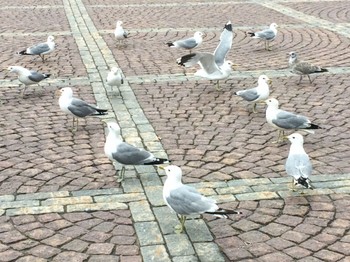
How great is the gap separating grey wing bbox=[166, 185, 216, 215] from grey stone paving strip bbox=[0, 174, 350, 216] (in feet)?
1.16

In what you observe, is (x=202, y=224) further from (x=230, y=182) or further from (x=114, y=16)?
(x=114, y=16)

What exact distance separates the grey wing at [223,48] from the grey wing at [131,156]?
3.62 m

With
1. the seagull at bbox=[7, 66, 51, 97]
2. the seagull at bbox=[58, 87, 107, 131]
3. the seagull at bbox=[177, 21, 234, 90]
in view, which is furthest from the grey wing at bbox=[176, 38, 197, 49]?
the seagull at bbox=[58, 87, 107, 131]

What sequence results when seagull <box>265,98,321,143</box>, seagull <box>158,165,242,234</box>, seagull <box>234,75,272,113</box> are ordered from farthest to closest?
seagull <box>234,75,272,113</box> < seagull <box>265,98,321,143</box> < seagull <box>158,165,242,234</box>

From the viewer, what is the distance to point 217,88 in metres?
9.00

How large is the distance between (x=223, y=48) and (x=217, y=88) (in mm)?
721

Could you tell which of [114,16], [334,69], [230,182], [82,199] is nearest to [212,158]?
[230,182]

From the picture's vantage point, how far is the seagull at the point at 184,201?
450 centimetres

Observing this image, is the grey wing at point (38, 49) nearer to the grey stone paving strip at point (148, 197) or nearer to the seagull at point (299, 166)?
the grey stone paving strip at point (148, 197)

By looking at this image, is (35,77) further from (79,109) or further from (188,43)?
(188,43)

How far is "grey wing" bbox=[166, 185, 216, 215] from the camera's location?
178 inches

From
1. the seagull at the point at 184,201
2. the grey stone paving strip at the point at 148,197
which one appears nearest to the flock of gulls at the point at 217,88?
the seagull at the point at 184,201

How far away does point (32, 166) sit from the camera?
6.18m

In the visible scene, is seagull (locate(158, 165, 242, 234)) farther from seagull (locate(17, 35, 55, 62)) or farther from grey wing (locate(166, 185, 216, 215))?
A: seagull (locate(17, 35, 55, 62))
